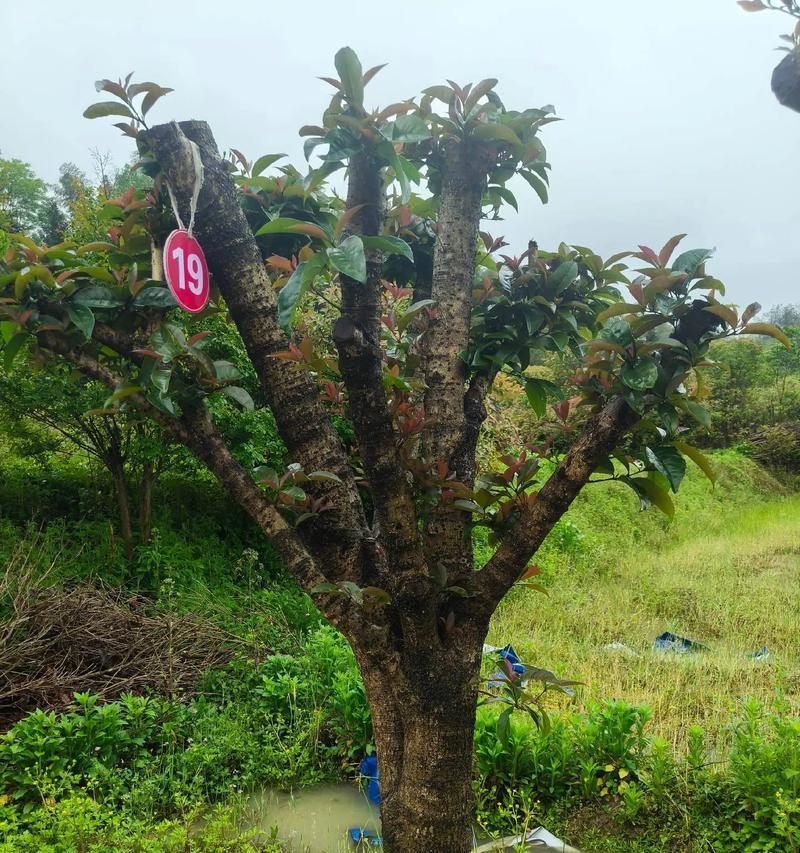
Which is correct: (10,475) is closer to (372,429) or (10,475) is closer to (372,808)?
(372,808)

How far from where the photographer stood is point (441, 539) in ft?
5.04

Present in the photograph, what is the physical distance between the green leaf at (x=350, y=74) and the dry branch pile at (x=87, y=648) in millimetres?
2672

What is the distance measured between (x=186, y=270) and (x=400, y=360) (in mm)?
628

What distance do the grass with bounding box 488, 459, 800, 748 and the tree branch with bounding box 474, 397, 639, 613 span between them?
1239mm

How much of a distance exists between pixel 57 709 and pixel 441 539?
221 centimetres

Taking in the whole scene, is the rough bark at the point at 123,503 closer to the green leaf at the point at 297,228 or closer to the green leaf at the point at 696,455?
the green leaf at the point at 297,228

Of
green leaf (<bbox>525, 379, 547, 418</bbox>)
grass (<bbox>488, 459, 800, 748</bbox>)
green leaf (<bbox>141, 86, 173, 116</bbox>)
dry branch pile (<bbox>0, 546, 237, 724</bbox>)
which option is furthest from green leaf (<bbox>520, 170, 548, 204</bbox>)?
dry branch pile (<bbox>0, 546, 237, 724</bbox>)

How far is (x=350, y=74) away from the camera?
117cm

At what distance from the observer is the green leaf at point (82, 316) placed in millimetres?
1305

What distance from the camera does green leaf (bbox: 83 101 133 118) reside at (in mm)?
1256

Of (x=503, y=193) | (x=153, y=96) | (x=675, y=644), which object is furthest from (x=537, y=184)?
(x=675, y=644)

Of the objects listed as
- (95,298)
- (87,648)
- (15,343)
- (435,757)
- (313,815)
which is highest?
(95,298)

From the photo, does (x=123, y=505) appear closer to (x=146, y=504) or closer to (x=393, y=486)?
(x=146, y=504)

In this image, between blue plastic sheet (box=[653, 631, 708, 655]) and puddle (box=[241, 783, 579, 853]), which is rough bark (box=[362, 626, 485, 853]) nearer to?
puddle (box=[241, 783, 579, 853])
